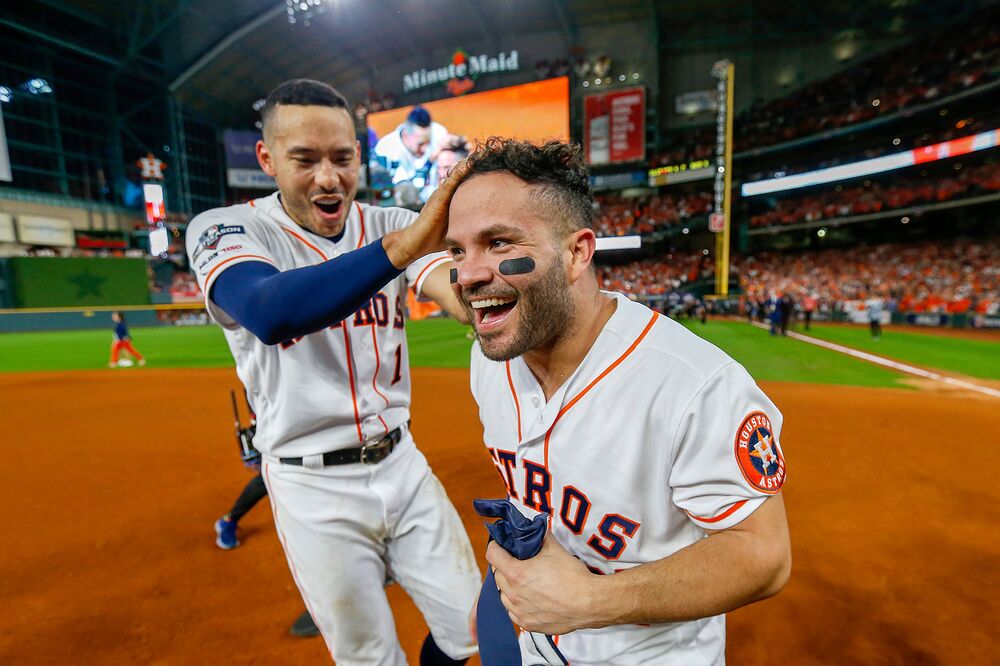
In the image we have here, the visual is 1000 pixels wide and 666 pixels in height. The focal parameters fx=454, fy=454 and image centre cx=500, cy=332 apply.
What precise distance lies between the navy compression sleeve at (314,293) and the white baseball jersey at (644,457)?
0.69 meters

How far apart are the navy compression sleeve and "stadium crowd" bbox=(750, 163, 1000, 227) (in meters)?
30.1

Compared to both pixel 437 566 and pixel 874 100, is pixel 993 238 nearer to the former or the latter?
pixel 874 100

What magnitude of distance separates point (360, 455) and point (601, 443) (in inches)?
45.7

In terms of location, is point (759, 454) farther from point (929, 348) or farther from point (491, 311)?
point (929, 348)

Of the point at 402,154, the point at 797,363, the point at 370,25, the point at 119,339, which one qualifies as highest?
the point at 370,25

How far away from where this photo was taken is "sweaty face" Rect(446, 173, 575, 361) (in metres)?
1.42

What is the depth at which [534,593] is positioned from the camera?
1140 mm

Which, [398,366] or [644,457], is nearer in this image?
[644,457]

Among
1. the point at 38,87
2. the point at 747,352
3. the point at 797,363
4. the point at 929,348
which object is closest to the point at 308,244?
the point at 797,363

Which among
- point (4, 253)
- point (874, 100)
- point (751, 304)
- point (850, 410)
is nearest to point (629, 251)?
point (751, 304)

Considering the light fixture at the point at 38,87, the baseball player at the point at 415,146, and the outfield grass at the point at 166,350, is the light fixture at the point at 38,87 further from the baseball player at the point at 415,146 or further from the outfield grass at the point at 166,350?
the baseball player at the point at 415,146

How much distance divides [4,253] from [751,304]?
4220 centimetres

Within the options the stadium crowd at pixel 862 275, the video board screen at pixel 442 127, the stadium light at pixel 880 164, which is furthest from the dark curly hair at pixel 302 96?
the stadium light at pixel 880 164

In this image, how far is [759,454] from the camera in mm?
1241
